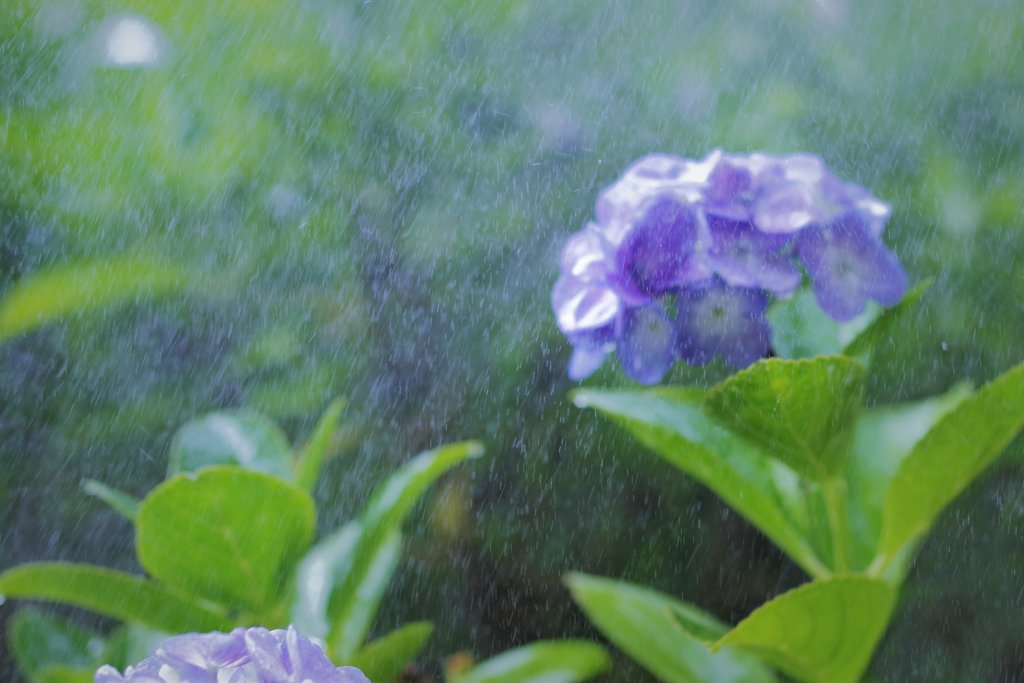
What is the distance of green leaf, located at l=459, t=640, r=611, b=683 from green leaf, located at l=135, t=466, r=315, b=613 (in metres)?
0.16

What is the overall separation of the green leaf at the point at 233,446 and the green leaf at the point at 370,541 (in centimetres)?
6

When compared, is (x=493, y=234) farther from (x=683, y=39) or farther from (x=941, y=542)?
(x=941, y=542)

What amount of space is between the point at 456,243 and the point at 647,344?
0.32 metres

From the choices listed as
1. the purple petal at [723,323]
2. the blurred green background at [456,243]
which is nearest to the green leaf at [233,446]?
the blurred green background at [456,243]

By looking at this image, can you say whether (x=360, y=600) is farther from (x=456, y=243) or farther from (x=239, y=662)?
(x=456, y=243)

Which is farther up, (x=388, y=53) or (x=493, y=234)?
(x=388, y=53)

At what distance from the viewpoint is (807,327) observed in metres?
0.64

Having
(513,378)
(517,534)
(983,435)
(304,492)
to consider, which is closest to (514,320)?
(513,378)

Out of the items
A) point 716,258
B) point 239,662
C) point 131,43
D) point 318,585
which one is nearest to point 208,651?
point 239,662

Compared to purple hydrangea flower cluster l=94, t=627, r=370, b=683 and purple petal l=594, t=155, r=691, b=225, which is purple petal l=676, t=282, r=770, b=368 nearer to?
purple petal l=594, t=155, r=691, b=225

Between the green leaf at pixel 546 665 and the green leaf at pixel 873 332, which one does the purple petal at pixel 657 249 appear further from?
the green leaf at pixel 546 665

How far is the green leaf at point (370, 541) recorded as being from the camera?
655 mm

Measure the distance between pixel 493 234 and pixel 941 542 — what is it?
408mm

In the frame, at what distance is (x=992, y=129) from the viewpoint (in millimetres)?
833
